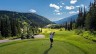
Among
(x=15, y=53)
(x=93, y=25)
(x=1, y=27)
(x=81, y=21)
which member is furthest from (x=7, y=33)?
(x=15, y=53)

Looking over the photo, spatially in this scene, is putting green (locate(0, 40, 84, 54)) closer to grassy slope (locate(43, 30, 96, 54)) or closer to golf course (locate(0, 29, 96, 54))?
golf course (locate(0, 29, 96, 54))

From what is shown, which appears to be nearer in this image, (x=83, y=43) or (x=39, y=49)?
(x=39, y=49)

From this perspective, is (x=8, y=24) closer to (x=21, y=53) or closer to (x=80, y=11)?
(x=80, y=11)

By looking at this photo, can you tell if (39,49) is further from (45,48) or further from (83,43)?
(83,43)

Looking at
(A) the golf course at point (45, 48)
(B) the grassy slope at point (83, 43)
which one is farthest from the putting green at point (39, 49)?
(B) the grassy slope at point (83, 43)

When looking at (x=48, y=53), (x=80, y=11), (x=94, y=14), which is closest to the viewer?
(x=48, y=53)

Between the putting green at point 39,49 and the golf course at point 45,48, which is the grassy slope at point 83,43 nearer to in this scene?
the golf course at point 45,48

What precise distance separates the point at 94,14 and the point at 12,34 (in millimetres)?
66607

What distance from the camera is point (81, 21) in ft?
438

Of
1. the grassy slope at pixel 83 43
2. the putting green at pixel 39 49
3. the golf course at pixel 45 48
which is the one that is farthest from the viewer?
the grassy slope at pixel 83 43

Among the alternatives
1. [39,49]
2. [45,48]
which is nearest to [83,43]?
[45,48]

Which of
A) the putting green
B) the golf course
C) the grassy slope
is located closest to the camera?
the putting green

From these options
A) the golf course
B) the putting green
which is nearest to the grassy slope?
the golf course

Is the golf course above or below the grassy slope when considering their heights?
above
